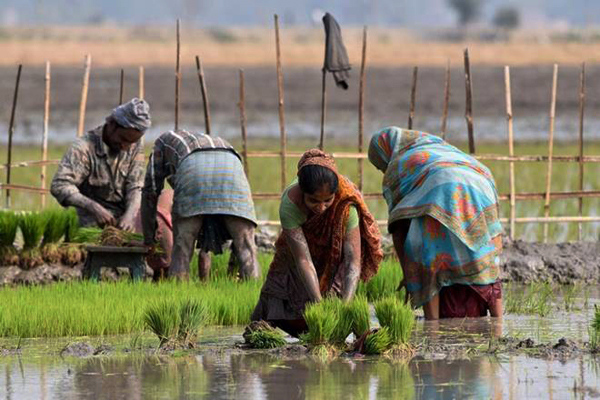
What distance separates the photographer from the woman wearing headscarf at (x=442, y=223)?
7984 millimetres

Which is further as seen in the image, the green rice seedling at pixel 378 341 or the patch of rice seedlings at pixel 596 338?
the patch of rice seedlings at pixel 596 338

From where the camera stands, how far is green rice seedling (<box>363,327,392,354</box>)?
7.06m

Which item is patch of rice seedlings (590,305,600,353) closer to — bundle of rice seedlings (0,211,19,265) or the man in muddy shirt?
the man in muddy shirt

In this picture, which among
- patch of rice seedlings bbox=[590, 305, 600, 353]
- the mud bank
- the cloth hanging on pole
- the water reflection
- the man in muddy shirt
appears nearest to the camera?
the water reflection

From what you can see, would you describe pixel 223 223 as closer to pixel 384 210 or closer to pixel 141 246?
pixel 141 246

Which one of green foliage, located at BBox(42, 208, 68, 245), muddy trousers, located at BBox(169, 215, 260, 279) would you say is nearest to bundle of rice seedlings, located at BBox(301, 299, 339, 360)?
muddy trousers, located at BBox(169, 215, 260, 279)

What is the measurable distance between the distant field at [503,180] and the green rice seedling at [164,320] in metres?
7.29

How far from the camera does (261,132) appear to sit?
2817cm

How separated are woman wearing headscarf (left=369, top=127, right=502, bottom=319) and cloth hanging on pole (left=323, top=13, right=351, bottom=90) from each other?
5074 mm

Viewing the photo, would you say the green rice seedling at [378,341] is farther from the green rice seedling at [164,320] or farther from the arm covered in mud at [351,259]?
the green rice seedling at [164,320]

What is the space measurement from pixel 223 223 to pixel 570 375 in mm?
3355

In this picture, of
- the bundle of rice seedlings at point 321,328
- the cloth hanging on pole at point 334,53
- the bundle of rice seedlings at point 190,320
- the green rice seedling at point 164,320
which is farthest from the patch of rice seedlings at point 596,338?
the cloth hanging on pole at point 334,53

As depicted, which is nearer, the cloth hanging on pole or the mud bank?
the mud bank

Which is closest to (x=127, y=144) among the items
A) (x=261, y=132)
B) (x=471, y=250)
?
(x=471, y=250)
